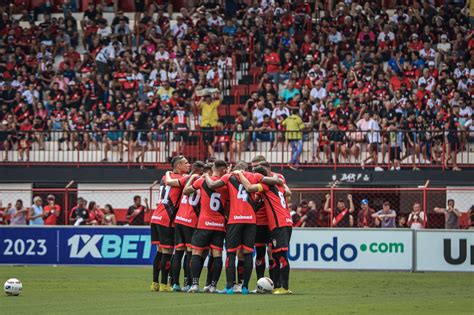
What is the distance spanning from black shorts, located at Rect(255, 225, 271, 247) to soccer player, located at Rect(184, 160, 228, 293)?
57 cm

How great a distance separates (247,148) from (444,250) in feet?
27.8

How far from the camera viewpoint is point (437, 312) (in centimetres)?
1432

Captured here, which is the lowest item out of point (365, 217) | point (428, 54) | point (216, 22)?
point (365, 217)

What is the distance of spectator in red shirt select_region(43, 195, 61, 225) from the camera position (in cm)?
2866

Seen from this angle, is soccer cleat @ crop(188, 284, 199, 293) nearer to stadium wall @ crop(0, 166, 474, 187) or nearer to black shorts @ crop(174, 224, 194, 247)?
black shorts @ crop(174, 224, 194, 247)

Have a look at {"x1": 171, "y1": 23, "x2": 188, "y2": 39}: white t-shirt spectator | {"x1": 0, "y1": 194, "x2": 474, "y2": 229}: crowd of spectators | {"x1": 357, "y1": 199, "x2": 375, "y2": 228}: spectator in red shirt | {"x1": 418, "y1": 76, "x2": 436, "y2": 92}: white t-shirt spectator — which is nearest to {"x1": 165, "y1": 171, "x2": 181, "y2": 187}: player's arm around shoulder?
{"x1": 0, "y1": 194, "x2": 474, "y2": 229}: crowd of spectators

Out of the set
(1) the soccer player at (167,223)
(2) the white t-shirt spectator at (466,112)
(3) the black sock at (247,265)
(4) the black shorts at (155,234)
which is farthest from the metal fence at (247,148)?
(3) the black sock at (247,265)

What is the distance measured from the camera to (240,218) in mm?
17062

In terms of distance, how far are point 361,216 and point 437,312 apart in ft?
42.5

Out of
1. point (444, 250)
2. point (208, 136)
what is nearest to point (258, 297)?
point (444, 250)

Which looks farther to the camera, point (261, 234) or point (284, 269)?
point (261, 234)

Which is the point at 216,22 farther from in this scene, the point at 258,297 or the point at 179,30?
the point at 258,297

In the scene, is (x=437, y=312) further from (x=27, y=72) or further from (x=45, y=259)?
(x=27, y=72)

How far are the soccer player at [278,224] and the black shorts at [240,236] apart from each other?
0.32m
